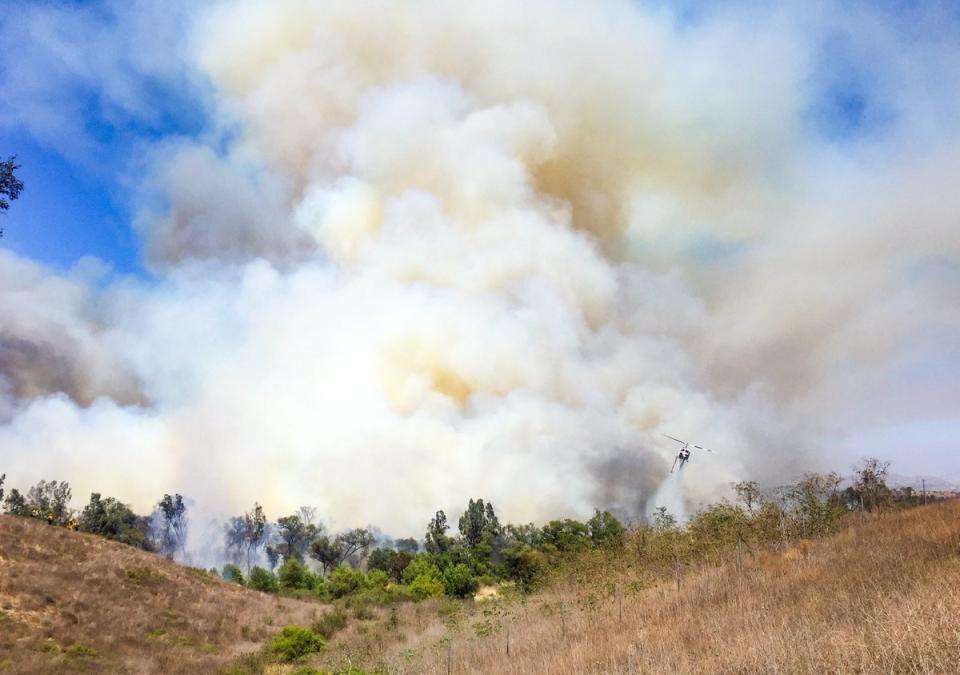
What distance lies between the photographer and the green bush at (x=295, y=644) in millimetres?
31844

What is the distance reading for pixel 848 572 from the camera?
44.4ft

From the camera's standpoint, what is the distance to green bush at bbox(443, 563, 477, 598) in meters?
61.6

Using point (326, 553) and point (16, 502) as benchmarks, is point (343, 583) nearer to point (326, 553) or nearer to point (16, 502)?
point (326, 553)

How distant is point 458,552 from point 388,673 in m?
70.2

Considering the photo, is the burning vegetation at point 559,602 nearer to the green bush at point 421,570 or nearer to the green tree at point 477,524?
the green bush at point 421,570

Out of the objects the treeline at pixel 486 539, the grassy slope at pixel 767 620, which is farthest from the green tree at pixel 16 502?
the grassy slope at pixel 767 620

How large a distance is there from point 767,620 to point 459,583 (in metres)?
56.3

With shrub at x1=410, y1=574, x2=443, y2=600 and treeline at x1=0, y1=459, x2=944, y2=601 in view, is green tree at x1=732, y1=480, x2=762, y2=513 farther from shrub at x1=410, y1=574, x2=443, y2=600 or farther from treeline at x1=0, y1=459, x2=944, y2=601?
shrub at x1=410, y1=574, x2=443, y2=600

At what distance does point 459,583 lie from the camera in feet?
205

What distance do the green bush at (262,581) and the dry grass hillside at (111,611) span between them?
1835cm

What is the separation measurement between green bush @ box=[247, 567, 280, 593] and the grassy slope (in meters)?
59.8

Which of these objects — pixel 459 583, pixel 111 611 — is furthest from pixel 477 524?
pixel 111 611

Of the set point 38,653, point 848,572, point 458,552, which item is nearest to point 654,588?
point 848,572

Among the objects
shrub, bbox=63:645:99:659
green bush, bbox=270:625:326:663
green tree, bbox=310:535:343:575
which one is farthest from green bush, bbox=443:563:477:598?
green tree, bbox=310:535:343:575
